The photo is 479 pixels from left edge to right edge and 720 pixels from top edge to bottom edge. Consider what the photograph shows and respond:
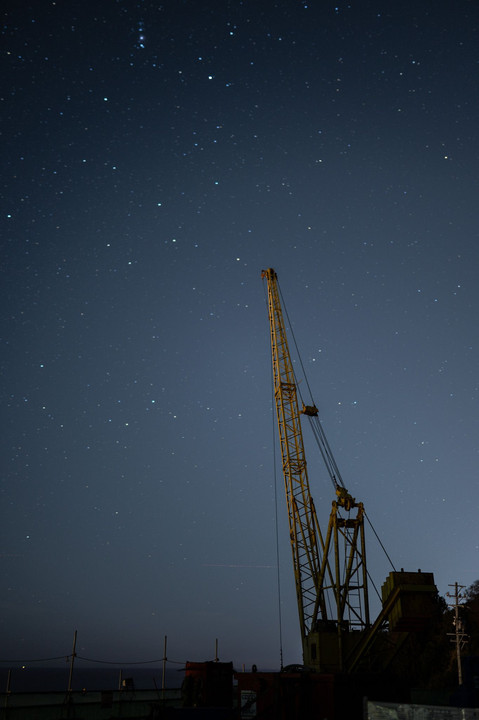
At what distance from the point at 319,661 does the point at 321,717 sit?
1622 centimetres

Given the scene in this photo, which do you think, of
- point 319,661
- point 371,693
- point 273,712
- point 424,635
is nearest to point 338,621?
point 319,661

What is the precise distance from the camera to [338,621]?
128 feet

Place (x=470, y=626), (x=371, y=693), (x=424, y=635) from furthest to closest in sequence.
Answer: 1. (x=424, y=635)
2. (x=470, y=626)
3. (x=371, y=693)

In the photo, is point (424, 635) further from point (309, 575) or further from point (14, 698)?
point (14, 698)

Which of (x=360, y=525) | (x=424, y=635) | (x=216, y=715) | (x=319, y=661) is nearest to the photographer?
(x=216, y=715)

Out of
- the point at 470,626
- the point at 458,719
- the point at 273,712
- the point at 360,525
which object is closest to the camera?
the point at 458,719

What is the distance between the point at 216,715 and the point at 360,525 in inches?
681

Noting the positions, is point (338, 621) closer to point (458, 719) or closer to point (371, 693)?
point (371, 693)

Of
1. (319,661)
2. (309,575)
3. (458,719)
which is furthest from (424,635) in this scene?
(458,719)

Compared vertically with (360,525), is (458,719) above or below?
below

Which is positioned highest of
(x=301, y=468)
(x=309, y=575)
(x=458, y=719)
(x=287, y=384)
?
(x=287, y=384)

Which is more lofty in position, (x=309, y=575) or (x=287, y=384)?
(x=287, y=384)

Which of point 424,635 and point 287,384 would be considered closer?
point 287,384

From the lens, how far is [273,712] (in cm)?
2302
